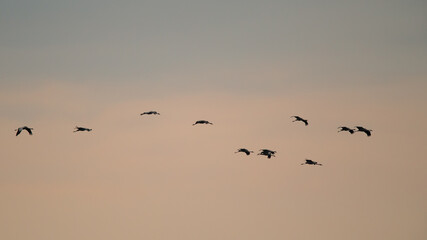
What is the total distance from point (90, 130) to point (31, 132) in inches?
579

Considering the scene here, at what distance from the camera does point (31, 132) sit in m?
188

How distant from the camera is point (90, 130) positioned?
198750 millimetres
